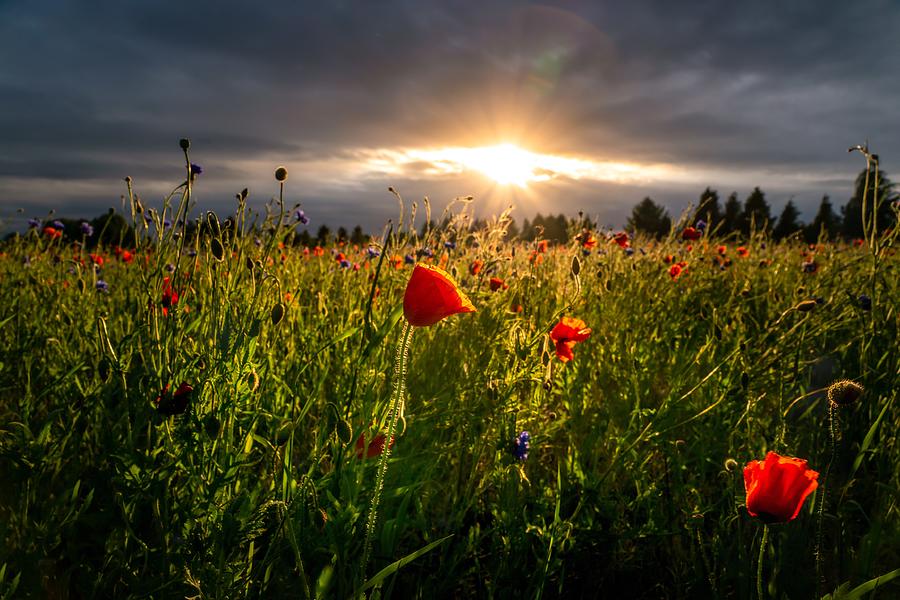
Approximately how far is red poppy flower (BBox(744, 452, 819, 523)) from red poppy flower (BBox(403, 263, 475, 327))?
0.65m

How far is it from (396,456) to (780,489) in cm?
98

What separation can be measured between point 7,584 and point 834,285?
11.8 ft

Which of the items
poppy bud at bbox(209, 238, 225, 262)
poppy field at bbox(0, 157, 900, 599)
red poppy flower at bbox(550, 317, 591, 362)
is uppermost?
poppy bud at bbox(209, 238, 225, 262)

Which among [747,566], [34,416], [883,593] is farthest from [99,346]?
[883,593]

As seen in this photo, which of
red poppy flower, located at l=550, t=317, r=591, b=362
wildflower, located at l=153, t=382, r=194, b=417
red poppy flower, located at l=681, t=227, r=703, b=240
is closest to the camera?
wildflower, located at l=153, t=382, r=194, b=417

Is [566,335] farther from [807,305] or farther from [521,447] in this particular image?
[807,305]

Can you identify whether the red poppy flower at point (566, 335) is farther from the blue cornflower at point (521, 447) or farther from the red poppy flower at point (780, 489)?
the red poppy flower at point (780, 489)

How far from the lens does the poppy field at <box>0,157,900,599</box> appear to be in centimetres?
123

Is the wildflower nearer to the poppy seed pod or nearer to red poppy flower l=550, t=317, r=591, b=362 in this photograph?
red poppy flower l=550, t=317, r=591, b=362

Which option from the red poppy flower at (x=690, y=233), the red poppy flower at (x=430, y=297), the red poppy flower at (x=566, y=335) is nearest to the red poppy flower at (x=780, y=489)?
the red poppy flower at (x=430, y=297)

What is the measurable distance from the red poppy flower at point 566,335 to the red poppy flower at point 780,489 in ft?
2.66

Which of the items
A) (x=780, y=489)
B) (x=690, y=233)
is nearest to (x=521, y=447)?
(x=780, y=489)

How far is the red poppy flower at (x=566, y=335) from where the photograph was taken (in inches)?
72.8

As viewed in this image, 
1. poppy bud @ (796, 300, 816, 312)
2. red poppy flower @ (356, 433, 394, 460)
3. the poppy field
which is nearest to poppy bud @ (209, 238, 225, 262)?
the poppy field
